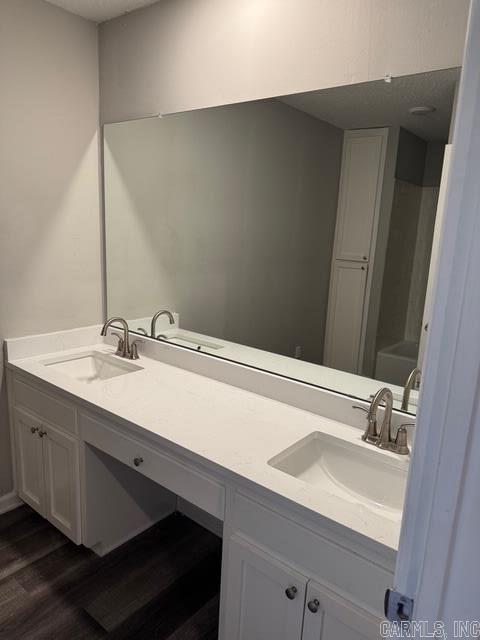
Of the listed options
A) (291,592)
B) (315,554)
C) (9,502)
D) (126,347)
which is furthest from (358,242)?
(9,502)

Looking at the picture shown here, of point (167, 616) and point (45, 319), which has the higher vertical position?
point (45, 319)

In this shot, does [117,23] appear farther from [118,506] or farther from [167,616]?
[167,616]

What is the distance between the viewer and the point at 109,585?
74.1 inches

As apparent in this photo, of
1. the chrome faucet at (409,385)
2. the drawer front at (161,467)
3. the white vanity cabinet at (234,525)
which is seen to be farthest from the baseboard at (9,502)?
the chrome faucet at (409,385)

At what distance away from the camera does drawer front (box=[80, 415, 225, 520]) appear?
138 cm

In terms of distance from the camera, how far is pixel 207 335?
7.30ft

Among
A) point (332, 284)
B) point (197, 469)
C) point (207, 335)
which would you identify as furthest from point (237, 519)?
point (207, 335)

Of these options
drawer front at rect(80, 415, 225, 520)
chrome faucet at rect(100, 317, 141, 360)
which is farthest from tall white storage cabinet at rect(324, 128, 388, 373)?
chrome faucet at rect(100, 317, 141, 360)

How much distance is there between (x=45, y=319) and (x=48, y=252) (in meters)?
0.34

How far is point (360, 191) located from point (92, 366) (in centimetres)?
163

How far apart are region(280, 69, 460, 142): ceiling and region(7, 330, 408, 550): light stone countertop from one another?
1.05m

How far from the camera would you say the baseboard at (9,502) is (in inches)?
90.1

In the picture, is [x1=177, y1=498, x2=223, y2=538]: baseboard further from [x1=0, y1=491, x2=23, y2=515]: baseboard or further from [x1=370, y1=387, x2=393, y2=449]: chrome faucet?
[x1=370, y1=387, x2=393, y2=449]: chrome faucet

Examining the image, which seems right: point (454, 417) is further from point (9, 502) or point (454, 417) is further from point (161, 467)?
point (9, 502)
